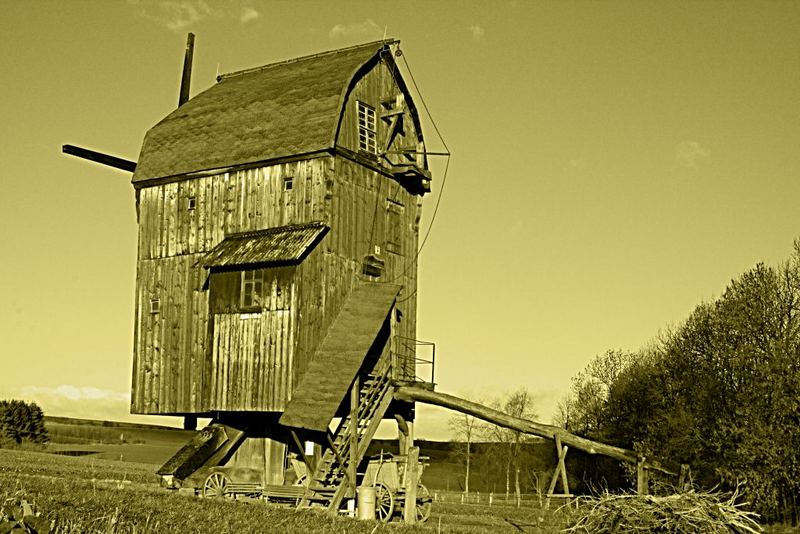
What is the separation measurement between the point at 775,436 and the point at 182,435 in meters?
71.8

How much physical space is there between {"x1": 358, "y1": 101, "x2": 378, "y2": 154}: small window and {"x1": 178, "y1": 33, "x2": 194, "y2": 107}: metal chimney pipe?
963 centimetres

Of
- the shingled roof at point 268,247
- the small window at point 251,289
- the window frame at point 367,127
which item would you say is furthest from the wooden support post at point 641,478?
the window frame at point 367,127

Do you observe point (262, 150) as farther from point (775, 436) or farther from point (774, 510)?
point (774, 510)

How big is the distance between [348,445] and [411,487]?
2.31 m

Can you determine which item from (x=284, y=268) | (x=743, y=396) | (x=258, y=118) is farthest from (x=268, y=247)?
(x=743, y=396)

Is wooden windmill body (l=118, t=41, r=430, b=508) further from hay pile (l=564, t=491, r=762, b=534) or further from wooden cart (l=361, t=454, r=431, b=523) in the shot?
hay pile (l=564, t=491, r=762, b=534)

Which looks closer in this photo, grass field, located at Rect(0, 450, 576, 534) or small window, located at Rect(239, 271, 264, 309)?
grass field, located at Rect(0, 450, 576, 534)

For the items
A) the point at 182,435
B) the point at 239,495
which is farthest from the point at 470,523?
the point at 182,435

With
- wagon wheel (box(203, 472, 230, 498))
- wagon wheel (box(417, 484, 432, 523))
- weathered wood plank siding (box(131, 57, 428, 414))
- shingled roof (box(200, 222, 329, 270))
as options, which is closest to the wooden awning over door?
weathered wood plank siding (box(131, 57, 428, 414))

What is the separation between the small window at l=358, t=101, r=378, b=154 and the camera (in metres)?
32.1

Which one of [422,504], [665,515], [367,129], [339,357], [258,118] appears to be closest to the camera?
[665,515]

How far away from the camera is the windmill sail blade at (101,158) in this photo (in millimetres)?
35938

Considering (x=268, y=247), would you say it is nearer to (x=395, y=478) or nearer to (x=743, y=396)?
(x=395, y=478)

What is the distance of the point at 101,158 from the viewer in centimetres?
3638
